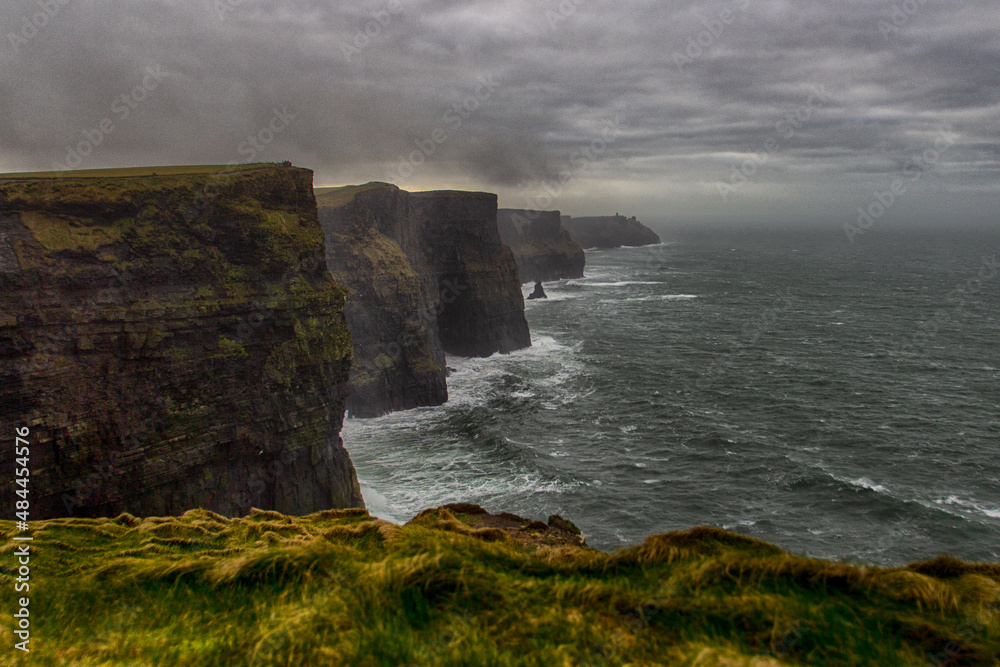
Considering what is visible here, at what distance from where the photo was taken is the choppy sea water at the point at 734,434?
3250 centimetres

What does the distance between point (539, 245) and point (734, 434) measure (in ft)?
346

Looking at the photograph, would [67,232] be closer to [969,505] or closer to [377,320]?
[377,320]

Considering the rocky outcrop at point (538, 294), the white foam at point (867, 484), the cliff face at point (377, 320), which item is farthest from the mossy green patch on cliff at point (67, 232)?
the rocky outcrop at point (538, 294)

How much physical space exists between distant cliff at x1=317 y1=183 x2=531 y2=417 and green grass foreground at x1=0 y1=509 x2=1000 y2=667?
46.7m

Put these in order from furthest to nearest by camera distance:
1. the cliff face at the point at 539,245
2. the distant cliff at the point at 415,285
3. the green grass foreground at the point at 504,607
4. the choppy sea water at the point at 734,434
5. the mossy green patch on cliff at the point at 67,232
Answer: the cliff face at the point at 539,245, the distant cliff at the point at 415,285, the choppy sea water at the point at 734,434, the mossy green patch on cliff at the point at 67,232, the green grass foreground at the point at 504,607

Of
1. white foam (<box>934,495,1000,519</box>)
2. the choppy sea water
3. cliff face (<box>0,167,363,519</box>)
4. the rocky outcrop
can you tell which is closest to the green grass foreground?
cliff face (<box>0,167,363,519</box>)

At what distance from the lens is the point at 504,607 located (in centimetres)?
629

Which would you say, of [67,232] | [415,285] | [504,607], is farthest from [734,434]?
[67,232]

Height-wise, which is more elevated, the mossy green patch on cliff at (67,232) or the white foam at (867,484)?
the mossy green patch on cliff at (67,232)

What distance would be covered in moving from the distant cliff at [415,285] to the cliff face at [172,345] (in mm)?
21269

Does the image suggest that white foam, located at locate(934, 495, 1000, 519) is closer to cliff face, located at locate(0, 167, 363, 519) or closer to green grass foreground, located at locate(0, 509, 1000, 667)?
green grass foreground, located at locate(0, 509, 1000, 667)

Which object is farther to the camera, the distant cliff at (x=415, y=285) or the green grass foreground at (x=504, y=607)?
the distant cliff at (x=415, y=285)

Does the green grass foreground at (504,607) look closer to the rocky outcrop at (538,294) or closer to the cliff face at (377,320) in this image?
the cliff face at (377,320)

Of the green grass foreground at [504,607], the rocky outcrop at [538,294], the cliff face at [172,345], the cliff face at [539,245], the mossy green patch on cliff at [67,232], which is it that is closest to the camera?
the green grass foreground at [504,607]
